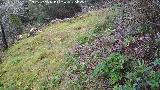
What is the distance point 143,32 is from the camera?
9.12m

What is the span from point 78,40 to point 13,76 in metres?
2.84

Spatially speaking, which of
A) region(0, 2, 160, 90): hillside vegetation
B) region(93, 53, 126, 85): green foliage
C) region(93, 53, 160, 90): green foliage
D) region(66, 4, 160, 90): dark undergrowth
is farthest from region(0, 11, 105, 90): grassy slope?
region(93, 53, 160, 90): green foliage

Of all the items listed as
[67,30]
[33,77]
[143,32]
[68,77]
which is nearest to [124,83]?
[143,32]

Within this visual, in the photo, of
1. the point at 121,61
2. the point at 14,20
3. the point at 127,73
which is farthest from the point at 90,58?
the point at 14,20

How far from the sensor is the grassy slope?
11188 millimetres

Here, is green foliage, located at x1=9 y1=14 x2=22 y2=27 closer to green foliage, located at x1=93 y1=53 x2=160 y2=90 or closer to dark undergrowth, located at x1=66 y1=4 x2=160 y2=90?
dark undergrowth, located at x1=66 y1=4 x2=160 y2=90

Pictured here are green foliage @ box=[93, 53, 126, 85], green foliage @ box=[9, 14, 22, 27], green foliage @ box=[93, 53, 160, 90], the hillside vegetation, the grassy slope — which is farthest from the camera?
green foliage @ box=[9, 14, 22, 27]

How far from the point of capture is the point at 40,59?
41.7 ft

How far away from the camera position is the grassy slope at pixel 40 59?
1119 centimetres

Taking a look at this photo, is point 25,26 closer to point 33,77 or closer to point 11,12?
point 11,12

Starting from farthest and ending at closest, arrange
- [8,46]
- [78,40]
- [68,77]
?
1. [8,46]
2. [78,40]
3. [68,77]

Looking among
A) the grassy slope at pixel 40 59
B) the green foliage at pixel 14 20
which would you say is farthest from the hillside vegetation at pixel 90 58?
the green foliage at pixel 14 20

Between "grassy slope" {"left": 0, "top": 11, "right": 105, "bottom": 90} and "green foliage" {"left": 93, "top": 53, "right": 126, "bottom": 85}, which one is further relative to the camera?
"grassy slope" {"left": 0, "top": 11, "right": 105, "bottom": 90}

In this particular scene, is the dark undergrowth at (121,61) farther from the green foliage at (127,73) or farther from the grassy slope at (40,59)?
the grassy slope at (40,59)
